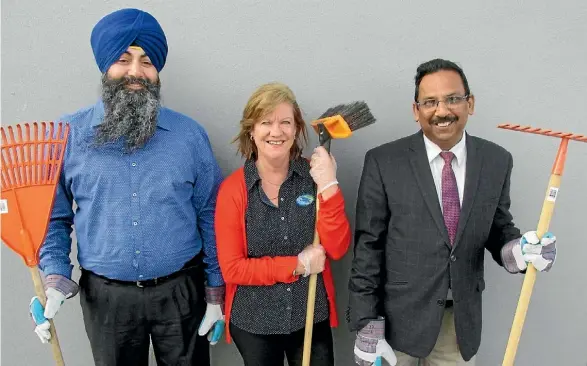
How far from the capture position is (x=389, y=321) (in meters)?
1.84

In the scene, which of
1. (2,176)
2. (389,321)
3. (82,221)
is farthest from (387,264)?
(2,176)

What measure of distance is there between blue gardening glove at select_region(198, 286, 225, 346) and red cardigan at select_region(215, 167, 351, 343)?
20cm

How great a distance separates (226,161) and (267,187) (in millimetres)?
486

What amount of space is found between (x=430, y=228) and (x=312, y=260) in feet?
1.41

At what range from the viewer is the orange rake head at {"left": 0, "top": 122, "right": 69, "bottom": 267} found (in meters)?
1.73

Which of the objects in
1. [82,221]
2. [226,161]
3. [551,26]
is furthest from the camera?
[226,161]

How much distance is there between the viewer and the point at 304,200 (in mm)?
1896

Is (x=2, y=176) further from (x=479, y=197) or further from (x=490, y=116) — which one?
(x=490, y=116)

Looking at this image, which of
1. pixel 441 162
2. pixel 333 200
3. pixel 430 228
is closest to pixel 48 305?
pixel 333 200

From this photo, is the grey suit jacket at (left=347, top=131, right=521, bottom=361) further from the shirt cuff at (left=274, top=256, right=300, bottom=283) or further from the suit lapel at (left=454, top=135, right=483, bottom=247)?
the shirt cuff at (left=274, top=256, right=300, bottom=283)

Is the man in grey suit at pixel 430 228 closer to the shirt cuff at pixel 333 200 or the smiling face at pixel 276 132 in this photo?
the shirt cuff at pixel 333 200

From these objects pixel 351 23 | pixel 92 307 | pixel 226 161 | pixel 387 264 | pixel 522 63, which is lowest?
pixel 92 307

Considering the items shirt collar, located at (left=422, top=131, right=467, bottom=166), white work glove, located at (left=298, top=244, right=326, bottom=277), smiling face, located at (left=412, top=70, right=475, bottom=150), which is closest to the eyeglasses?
smiling face, located at (left=412, top=70, right=475, bottom=150)

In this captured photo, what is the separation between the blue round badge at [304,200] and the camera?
1.89 metres
